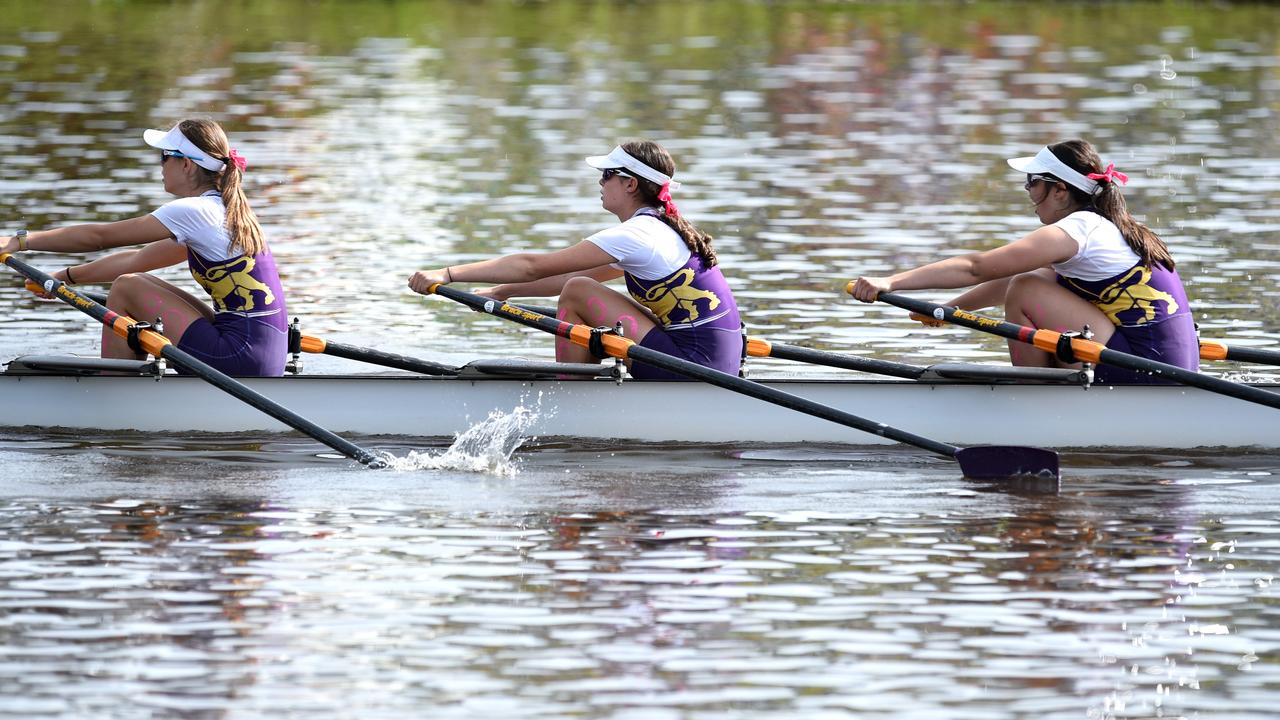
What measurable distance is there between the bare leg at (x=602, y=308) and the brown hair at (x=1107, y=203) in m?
2.18

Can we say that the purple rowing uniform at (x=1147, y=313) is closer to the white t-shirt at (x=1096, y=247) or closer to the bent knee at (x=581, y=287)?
the white t-shirt at (x=1096, y=247)

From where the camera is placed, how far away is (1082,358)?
36.4 ft

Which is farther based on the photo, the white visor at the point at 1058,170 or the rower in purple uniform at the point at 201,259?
the rower in purple uniform at the point at 201,259

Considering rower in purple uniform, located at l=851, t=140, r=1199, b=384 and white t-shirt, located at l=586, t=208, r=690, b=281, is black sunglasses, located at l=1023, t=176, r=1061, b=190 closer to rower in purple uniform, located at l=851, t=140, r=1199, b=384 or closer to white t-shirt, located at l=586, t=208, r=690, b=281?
rower in purple uniform, located at l=851, t=140, r=1199, b=384

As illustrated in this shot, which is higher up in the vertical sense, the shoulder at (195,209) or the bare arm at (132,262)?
the shoulder at (195,209)

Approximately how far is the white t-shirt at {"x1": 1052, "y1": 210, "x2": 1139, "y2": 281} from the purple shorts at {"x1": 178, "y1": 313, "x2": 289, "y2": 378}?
13.1 ft

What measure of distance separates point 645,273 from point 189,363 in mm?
2263

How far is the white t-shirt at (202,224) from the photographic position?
37.4 feet

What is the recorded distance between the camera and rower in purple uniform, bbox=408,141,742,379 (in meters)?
11.3

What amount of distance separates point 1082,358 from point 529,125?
19241mm

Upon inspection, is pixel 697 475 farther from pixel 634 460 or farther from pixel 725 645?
pixel 725 645

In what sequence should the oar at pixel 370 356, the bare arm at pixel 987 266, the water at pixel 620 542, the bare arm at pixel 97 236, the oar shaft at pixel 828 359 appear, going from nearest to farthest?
the water at pixel 620 542 < the bare arm at pixel 987 266 < the bare arm at pixel 97 236 < the oar shaft at pixel 828 359 < the oar at pixel 370 356

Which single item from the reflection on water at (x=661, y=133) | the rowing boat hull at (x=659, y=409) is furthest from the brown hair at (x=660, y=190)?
the reflection on water at (x=661, y=133)

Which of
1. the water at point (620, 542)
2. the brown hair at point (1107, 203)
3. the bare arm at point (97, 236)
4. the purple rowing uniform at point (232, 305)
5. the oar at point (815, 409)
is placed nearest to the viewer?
the water at point (620, 542)
